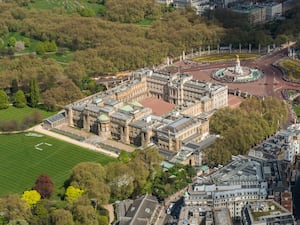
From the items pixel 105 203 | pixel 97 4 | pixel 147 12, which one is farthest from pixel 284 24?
pixel 105 203

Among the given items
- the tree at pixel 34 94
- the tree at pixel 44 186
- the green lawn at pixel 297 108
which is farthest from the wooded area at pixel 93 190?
the tree at pixel 34 94

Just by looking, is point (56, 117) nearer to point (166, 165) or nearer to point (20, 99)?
→ point (20, 99)

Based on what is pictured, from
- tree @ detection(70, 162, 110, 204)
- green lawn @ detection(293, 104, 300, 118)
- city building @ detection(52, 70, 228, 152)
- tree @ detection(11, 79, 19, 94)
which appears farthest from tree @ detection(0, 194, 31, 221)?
green lawn @ detection(293, 104, 300, 118)

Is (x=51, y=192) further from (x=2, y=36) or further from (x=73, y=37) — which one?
(x=2, y=36)

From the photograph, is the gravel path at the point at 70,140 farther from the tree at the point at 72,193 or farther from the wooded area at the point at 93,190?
the tree at the point at 72,193

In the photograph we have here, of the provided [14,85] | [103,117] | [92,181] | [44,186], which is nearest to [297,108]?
[103,117]

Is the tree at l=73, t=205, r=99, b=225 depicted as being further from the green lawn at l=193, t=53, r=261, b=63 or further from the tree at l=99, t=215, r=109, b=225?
the green lawn at l=193, t=53, r=261, b=63
